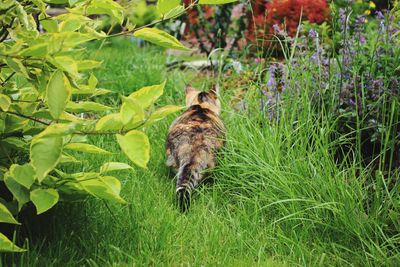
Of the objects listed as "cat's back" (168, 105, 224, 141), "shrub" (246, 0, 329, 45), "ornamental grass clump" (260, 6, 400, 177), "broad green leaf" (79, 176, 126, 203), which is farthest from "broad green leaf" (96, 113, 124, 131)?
"shrub" (246, 0, 329, 45)

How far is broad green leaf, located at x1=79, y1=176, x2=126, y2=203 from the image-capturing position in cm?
232

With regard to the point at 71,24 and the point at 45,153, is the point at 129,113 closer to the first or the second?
the point at 45,153

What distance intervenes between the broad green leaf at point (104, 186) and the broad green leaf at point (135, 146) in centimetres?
31

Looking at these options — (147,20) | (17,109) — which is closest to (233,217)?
(17,109)

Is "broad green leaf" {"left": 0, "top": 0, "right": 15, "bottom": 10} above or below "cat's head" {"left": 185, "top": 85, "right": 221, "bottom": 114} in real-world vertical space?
above

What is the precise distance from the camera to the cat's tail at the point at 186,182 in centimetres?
334

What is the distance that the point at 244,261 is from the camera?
9.29 ft

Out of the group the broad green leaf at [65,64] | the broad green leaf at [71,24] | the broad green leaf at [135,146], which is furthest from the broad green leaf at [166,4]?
the broad green leaf at [135,146]

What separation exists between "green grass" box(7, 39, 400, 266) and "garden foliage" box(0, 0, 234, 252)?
0.34 metres

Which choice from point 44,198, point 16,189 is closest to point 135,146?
point 44,198

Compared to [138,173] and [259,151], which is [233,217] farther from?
[138,173]

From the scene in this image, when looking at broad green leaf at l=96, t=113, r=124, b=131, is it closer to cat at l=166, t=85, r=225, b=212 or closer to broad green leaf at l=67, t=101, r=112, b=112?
broad green leaf at l=67, t=101, r=112, b=112

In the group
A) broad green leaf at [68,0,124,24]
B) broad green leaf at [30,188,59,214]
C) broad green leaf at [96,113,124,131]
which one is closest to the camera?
broad green leaf at [96,113,124,131]

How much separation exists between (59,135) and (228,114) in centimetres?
248
